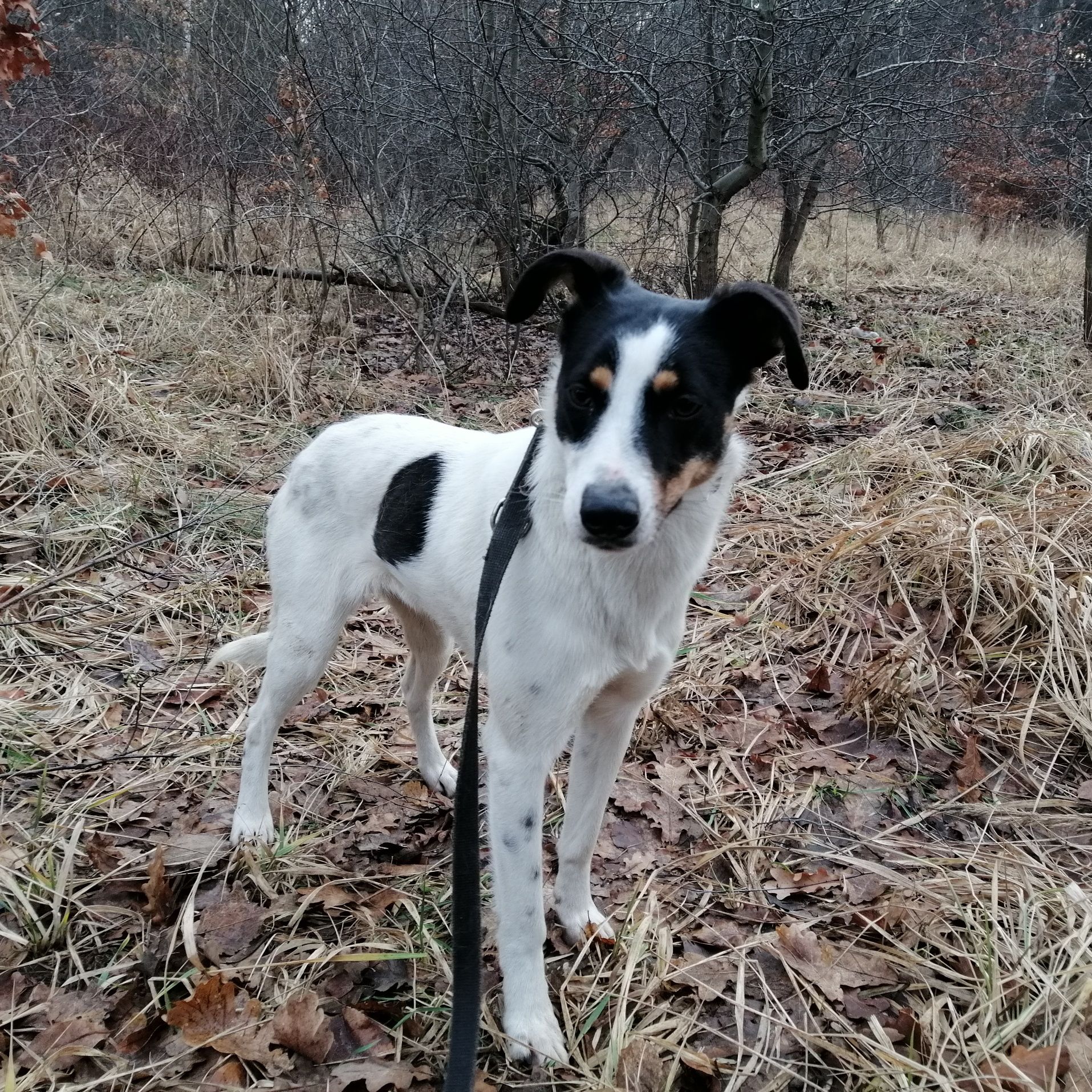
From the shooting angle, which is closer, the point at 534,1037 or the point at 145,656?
the point at 534,1037

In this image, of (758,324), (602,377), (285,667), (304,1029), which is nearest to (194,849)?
(285,667)

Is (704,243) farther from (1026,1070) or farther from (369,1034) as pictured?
(369,1034)

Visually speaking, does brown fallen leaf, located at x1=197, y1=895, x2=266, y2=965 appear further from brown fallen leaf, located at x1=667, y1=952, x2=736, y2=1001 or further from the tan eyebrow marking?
the tan eyebrow marking

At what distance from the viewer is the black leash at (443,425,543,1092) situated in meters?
1.71

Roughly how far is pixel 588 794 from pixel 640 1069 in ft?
2.27

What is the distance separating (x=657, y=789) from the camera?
309 cm

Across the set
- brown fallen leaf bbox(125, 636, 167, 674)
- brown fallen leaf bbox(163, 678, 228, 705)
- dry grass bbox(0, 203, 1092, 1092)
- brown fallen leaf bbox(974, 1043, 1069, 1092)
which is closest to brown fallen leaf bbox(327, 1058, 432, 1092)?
dry grass bbox(0, 203, 1092, 1092)

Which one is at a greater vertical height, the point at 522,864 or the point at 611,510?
the point at 611,510

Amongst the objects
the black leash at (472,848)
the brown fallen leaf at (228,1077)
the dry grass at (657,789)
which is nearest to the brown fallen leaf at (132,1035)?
the dry grass at (657,789)

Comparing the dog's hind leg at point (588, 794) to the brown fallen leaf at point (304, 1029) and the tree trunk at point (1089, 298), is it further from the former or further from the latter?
the tree trunk at point (1089, 298)

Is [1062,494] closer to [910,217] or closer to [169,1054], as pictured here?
[169,1054]

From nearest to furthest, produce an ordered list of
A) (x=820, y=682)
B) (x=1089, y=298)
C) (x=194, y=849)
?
(x=194, y=849) → (x=820, y=682) → (x=1089, y=298)

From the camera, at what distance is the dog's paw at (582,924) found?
2.48 meters

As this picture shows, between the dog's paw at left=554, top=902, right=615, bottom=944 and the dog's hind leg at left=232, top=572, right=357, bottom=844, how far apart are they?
1.02 meters
